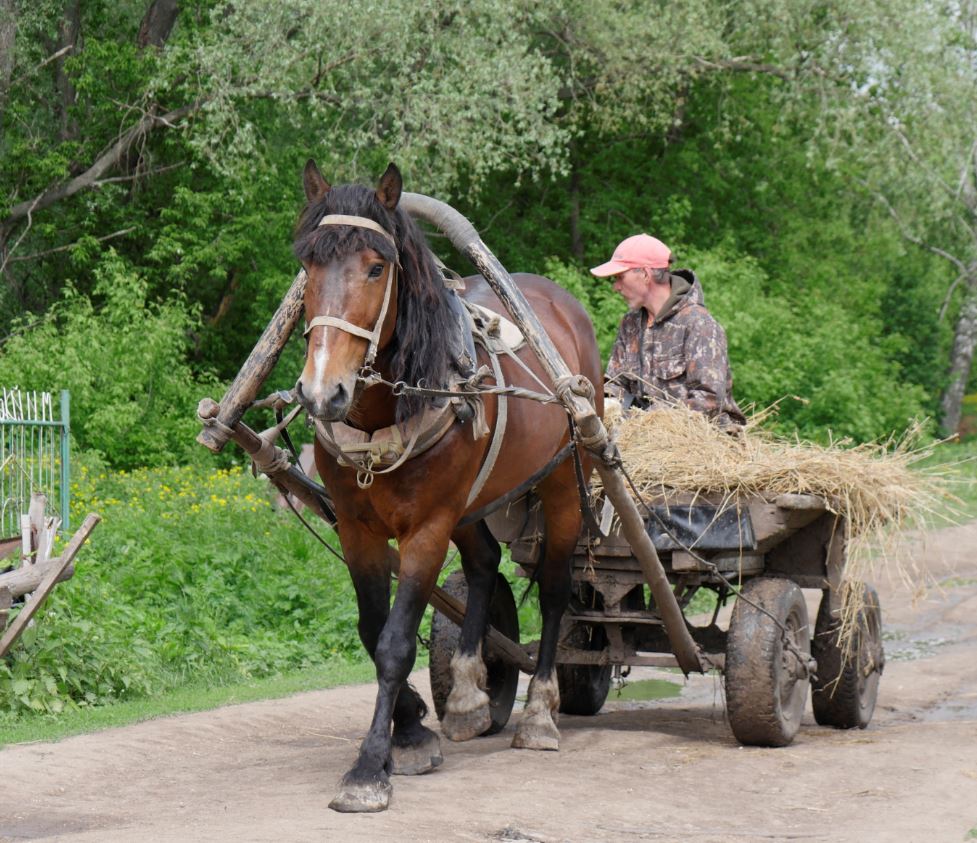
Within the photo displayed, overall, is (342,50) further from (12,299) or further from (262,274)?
(12,299)

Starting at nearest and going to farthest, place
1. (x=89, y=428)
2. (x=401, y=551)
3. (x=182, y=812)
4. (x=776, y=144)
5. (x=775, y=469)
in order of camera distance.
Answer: (x=182, y=812)
(x=401, y=551)
(x=775, y=469)
(x=89, y=428)
(x=776, y=144)

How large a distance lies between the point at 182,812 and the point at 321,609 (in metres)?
5.46

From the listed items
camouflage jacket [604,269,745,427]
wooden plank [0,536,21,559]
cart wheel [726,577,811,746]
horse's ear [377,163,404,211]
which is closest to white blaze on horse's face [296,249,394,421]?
horse's ear [377,163,404,211]

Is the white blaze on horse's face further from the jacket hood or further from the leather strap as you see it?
the jacket hood

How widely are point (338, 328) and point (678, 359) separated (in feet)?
9.42

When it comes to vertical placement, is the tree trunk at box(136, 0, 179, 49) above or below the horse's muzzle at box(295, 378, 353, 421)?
above

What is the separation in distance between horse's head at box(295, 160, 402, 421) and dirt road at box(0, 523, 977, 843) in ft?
4.41

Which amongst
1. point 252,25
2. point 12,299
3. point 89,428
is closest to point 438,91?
point 252,25

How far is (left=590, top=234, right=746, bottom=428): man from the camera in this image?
22.4 ft

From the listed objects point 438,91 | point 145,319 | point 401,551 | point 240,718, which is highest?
point 438,91

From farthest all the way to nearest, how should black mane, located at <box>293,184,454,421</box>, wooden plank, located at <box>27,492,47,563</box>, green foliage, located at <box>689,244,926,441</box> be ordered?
green foliage, located at <box>689,244,926,441</box> < wooden plank, located at <box>27,492,47,563</box> < black mane, located at <box>293,184,454,421</box>

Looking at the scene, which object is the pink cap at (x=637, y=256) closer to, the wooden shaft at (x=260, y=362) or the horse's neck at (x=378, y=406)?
the horse's neck at (x=378, y=406)

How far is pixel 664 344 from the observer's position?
275 inches

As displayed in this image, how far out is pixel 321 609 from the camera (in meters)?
10.1
